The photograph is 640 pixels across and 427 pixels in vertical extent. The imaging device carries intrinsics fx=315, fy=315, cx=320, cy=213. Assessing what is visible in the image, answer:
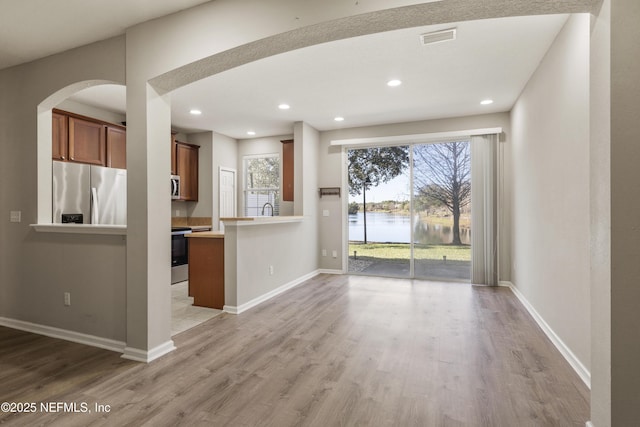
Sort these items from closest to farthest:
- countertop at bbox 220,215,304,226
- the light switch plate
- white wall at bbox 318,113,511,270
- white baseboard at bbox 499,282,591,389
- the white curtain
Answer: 1. white baseboard at bbox 499,282,591,389
2. the light switch plate
3. countertop at bbox 220,215,304,226
4. the white curtain
5. white wall at bbox 318,113,511,270

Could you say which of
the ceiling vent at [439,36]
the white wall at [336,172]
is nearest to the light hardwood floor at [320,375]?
the white wall at [336,172]

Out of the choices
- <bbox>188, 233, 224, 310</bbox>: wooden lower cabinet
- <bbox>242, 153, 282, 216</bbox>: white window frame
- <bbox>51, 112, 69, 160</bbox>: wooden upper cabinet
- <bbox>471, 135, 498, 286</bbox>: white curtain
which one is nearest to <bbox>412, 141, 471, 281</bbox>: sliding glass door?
<bbox>471, 135, 498, 286</bbox>: white curtain

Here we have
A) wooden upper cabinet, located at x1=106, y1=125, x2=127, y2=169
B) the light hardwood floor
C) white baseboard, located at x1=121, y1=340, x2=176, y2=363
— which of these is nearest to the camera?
the light hardwood floor

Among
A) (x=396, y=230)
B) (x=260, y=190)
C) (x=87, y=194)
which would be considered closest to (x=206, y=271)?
(x=87, y=194)

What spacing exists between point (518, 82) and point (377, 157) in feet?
8.23

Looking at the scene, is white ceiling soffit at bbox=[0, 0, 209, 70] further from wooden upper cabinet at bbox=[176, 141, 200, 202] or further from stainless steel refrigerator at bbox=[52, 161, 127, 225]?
wooden upper cabinet at bbox=[176, 141, 200, 202]

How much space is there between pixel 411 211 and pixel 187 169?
168 inches

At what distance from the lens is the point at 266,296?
4293mm

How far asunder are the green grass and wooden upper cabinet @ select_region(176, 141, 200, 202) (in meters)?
3.25

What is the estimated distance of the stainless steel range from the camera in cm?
521

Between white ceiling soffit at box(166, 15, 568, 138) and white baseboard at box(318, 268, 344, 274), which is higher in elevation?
white ceiling soffit at box(166, 15, 568, 138)

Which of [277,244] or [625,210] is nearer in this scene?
[625,210]

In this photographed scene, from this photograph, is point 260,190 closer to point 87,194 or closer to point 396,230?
point 396,230

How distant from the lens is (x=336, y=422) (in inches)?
69.8
